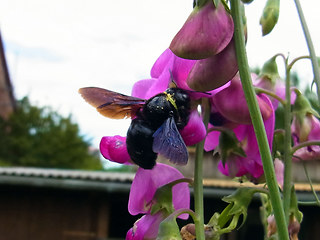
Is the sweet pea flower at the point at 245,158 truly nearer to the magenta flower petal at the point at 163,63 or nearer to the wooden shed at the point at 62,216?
the magenta flower petal at the point at 163,63

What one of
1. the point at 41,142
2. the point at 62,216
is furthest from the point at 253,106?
the point at 41,142

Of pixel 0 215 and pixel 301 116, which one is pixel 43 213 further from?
pixel 301 116

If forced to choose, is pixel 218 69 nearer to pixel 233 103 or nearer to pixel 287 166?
pixel 233 103

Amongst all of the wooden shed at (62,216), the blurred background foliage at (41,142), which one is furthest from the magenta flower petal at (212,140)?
→ the blurred background foliage at (41,142)

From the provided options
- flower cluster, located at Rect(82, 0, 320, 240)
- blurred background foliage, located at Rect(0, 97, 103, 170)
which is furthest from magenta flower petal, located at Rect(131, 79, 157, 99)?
blurred background foliage, located at Rect(0, 97, 103, 170)

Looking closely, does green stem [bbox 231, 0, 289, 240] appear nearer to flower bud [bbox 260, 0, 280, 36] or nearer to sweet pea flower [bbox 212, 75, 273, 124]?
sweet pea flower [bbox 212, 75, 273, 124]
